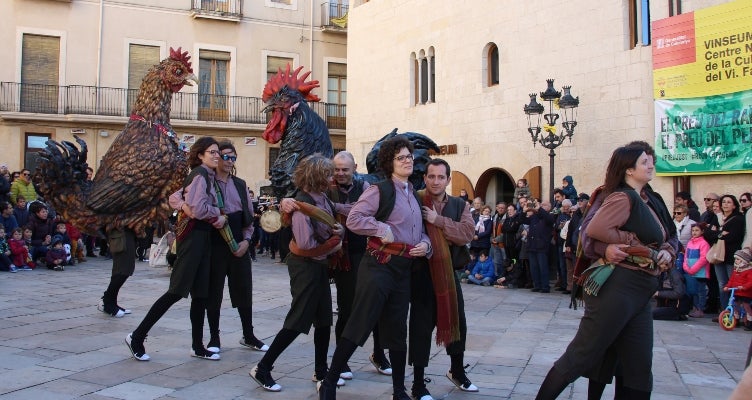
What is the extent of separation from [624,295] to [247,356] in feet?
10.9

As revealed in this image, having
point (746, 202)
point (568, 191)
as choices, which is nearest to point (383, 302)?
point (746, 202)

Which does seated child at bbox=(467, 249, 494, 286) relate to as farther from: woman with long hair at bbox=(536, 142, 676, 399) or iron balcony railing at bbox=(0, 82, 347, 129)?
iron balcony railing at bbox=(0, 82, 347, 129)

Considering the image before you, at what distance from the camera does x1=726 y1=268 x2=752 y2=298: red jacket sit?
8.27 metres

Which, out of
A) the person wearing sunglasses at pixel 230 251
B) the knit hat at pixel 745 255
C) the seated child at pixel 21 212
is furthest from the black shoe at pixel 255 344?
the seated child at pixel 21 212

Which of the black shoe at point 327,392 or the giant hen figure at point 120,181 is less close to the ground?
the giant hen figure at point 120,181

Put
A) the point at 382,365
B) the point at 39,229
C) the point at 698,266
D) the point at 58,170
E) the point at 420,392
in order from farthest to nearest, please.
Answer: the point at 39,229 → the point at 698,266 → the point at 58,170 → the point at 382,365 → the point at 420,392

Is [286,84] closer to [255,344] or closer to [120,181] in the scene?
[120,181]

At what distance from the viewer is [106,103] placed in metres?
25.1

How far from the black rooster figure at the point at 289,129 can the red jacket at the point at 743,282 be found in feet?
16.5

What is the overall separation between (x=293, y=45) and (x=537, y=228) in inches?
723

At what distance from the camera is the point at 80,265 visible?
1477cm

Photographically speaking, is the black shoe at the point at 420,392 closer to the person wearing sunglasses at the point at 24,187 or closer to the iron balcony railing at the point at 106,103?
the person wearing sunglasses at the point at 24,187

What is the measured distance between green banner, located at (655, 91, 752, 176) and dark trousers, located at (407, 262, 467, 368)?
9.73 metres

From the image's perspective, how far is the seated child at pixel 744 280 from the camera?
8.30m
